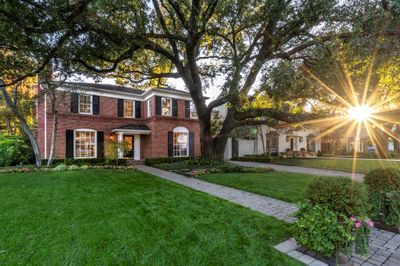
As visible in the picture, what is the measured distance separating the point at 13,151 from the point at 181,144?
38.0ft

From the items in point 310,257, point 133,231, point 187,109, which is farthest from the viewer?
point 187,109

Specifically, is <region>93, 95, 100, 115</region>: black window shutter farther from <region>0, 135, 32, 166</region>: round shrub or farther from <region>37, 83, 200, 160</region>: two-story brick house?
<region>0, 135, 32, 166</region>: round shrub

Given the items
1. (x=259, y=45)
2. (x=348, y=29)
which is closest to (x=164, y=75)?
(x=259, y=45)

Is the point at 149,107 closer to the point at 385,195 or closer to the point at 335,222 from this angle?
the point at 385,195

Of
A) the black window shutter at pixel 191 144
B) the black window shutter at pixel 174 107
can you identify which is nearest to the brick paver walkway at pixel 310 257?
the black window shutter at pixel 174 107

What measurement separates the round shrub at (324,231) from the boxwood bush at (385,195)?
1.76 meters

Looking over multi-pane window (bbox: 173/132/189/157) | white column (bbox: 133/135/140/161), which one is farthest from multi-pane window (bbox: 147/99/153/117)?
multi-pane window (bbox: 173/132/189/157)

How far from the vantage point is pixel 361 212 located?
2.87 meters

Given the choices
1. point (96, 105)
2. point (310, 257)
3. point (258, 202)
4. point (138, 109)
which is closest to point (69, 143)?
point (96, 105)

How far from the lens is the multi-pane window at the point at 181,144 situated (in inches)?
722

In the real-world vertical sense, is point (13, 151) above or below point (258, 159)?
above

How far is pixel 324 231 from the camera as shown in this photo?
2.77 m

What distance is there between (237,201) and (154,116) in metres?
12.8

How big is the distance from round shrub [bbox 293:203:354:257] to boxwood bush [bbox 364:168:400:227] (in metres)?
1.76
